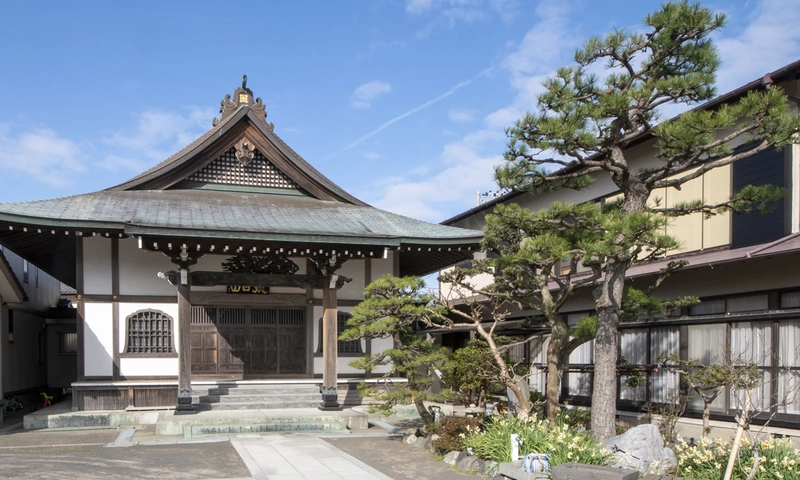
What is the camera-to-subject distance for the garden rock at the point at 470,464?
1072 cm

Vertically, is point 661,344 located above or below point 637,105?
below

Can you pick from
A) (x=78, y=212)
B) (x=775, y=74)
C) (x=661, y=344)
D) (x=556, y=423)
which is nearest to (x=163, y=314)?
(x=78, y=212)

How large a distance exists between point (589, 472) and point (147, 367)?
1228cm

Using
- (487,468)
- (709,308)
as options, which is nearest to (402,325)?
(487,468)

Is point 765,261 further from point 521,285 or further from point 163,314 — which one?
point 163,314

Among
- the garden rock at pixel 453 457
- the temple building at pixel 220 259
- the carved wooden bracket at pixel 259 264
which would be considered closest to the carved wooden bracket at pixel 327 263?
the temple building at pixel 220 259

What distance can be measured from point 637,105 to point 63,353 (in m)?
25.1

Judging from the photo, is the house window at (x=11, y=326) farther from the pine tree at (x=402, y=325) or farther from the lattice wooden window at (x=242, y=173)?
the pine tree at (x=402, y=325)

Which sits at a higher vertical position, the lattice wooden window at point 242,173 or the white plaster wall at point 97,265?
the lattice wooden window at point 242,173

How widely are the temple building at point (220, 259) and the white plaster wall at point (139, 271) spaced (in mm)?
25

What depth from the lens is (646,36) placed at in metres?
10.4

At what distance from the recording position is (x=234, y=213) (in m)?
17.7

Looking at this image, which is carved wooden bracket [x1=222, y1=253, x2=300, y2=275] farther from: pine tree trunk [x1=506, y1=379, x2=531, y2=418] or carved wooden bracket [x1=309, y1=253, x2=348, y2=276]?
pine tree trunk [x1=506, y1=379, x2=531, y2=418]

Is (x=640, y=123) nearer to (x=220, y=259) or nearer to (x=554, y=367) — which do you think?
(x=554, y=367)
